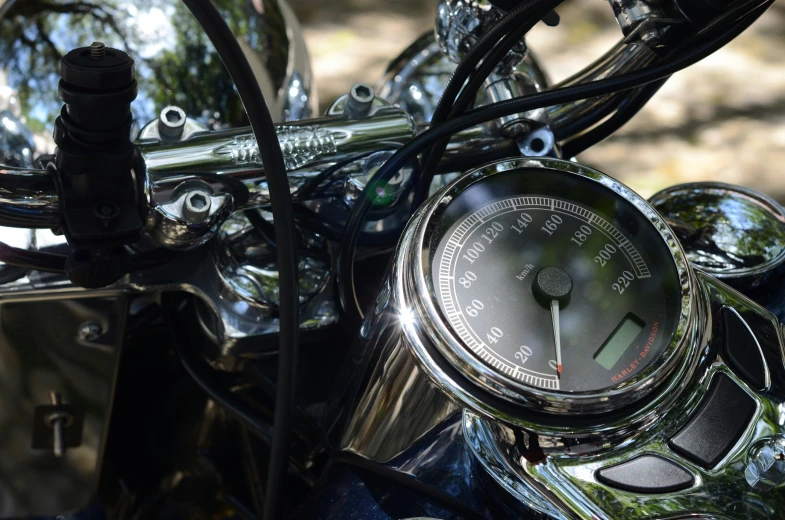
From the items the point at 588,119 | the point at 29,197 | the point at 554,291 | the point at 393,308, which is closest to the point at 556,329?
the point at 554,291

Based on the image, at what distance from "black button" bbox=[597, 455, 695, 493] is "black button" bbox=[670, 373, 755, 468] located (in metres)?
0.02

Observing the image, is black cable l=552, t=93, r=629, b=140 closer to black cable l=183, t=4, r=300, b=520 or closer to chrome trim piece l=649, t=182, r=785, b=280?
chrome trim piece l=649, t=182, r=785, b=280

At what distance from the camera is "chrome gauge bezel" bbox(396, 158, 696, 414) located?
70 cm

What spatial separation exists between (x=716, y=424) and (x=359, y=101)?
0.48 metres

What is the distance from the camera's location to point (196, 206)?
2.62 ft

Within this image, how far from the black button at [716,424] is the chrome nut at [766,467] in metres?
0.02

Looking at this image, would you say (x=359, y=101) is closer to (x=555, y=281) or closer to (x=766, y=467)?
(x=555, y=281)

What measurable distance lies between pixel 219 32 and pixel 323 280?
1.15 feet

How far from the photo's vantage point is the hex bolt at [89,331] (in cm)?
88

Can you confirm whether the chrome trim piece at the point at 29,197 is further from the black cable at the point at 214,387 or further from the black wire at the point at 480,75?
the black wire at the point at 480,75

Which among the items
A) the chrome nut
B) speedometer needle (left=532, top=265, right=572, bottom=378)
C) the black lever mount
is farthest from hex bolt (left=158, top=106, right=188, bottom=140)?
the chrome nut

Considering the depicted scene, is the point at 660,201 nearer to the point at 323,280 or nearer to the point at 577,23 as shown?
the point at 323,280

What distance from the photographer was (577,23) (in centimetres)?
339

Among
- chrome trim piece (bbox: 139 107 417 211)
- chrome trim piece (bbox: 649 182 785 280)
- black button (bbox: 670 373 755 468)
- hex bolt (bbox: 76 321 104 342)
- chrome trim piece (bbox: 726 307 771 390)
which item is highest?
chrome trim piece (bbox: 139 107 417 211)
